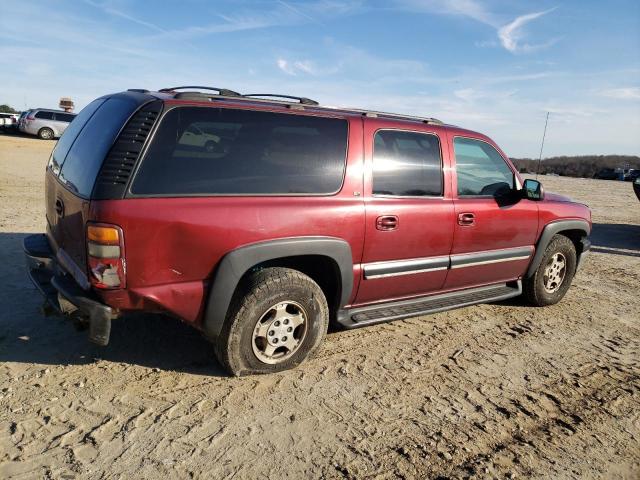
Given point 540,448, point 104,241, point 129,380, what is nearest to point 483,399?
point 540,448

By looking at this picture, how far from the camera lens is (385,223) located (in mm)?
3625

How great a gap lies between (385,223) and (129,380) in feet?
6.81

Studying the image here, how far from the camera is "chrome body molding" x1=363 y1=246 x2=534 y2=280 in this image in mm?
3693

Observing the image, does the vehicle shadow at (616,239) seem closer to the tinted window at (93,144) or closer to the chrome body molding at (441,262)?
the chrome body molding at (441,262)

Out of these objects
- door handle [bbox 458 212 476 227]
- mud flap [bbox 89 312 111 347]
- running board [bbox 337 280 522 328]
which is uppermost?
door handle [bbox 458 212 476 227]

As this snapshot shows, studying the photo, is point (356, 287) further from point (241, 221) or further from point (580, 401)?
point (580, 401)

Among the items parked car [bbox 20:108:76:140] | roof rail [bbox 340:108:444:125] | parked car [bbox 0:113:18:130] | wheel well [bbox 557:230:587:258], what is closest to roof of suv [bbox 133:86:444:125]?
roof rail [bbox 340:108:444:125]

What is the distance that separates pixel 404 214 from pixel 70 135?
2563mm

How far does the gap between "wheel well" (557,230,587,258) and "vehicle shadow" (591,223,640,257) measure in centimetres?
322

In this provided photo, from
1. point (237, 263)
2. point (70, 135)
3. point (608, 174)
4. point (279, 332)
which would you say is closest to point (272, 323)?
point (279, 332)

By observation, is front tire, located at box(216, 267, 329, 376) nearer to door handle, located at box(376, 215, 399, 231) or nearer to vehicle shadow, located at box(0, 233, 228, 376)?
vehicle shadow, located at box(0, 233, 228, 376)

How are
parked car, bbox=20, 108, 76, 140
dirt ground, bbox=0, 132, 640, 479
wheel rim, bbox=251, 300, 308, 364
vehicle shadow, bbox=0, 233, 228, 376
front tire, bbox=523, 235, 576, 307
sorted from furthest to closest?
parked car, bbox=20, 108, 76, 140 → front tire, bbox=523, 235, 576, 307 → vehicle shadow, bbox=0, 233, 228, 376 → wheel rim, bbox=251, 300, 308, 364 → dirt ground, bbox=0, 132, 640, 479

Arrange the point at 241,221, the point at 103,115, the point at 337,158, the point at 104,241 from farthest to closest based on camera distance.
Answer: the point at 337,158 → the point at 103,115 → the point at 241,221 → the point at 104,241

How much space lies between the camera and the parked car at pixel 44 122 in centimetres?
2330
